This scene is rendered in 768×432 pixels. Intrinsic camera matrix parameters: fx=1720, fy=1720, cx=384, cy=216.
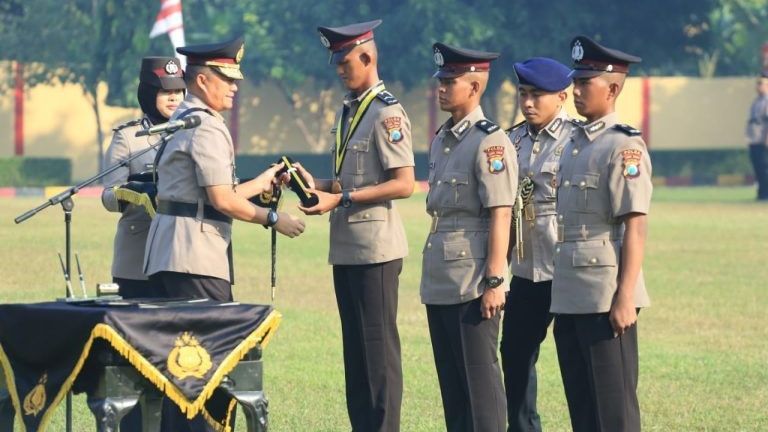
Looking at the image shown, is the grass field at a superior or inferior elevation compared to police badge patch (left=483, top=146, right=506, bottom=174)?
inferior

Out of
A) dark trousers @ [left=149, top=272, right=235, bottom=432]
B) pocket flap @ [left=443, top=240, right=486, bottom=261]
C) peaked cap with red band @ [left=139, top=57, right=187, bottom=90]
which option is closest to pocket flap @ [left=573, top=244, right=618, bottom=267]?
pocket flap @ [left=443, top=240, right=486, bottom=261]

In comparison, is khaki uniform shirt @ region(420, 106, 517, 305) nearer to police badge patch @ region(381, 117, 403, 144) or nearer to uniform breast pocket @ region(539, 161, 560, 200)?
police badge patch @ region(381, 117, 403, 144)

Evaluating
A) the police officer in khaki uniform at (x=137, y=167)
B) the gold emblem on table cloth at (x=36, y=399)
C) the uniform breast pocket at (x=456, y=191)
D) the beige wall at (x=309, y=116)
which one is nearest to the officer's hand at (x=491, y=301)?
the uniform breast pocket at (x=456, y=191)

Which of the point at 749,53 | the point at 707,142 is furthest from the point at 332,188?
the point at 749,53

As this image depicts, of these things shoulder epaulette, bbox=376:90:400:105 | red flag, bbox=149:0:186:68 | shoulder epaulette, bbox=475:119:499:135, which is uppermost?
red flag, bbox=149:0:186:68

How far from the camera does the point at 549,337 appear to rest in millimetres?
13930

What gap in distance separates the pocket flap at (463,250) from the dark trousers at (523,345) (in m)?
0.83

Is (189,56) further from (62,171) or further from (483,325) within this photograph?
(62,171)

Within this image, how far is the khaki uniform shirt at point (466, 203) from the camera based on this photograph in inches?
313

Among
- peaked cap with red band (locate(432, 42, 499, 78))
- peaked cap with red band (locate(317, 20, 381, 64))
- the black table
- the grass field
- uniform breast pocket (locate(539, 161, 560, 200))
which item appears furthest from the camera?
the grass field

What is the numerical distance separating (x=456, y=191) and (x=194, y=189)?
4.00ft

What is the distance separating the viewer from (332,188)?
8500mm

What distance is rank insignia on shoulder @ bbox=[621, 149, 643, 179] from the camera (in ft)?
23.8

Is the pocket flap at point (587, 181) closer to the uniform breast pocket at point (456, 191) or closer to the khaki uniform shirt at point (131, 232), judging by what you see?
the uniform breast pocket at point (456, 191)
